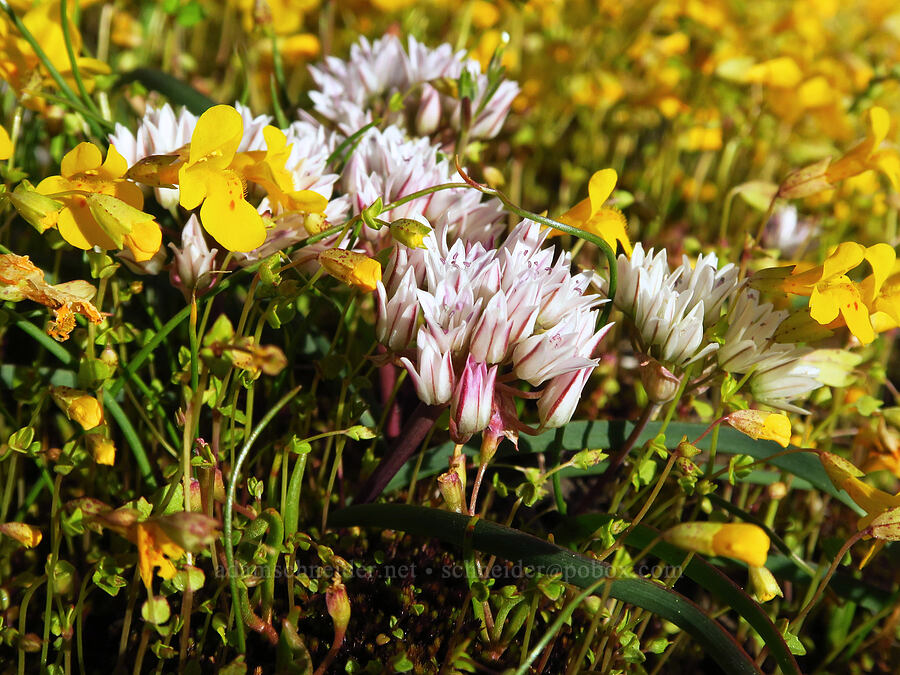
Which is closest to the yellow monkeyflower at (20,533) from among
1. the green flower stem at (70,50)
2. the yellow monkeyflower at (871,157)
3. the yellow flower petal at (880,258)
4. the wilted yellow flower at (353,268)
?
the wilted yellow flower at (353,268)

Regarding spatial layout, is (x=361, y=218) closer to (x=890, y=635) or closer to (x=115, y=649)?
(x=115, y=649)

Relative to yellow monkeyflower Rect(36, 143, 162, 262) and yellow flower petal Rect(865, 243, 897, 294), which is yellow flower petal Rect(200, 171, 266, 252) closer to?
yellow monkeyflower Rect(36, 143, 162, 262)

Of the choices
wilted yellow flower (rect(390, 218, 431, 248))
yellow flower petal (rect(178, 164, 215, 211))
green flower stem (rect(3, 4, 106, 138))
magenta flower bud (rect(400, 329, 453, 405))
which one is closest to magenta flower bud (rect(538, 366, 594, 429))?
magenta flower bud (rect(400, 329, 453, 405))

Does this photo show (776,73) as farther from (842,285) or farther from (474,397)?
(474,397)

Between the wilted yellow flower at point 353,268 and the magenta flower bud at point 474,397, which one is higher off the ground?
the wilted yellow flower at point 353,268

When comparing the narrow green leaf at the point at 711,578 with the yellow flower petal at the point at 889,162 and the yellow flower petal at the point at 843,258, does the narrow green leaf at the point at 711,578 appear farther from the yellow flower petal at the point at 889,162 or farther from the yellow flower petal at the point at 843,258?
the yellow flower petal at the point at 889,162
